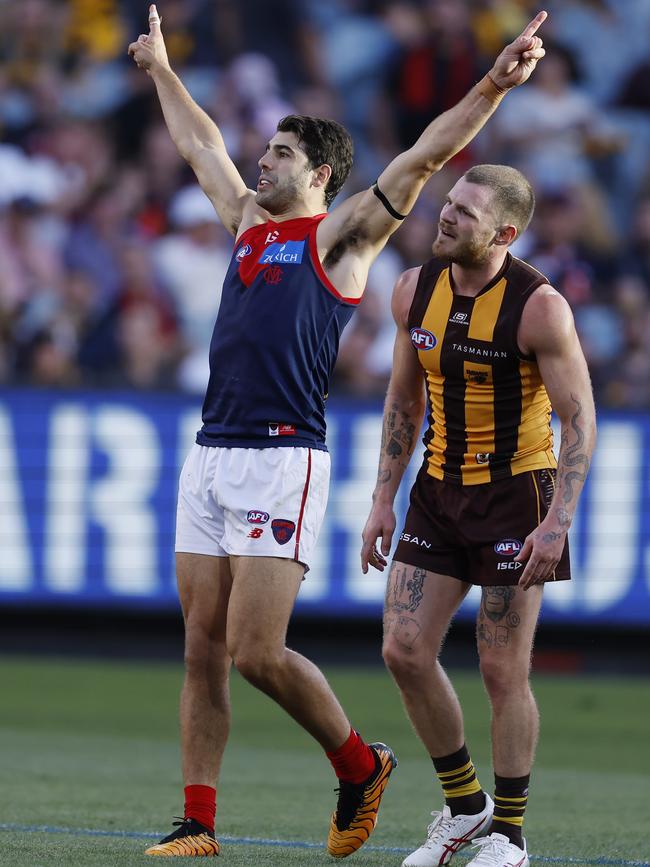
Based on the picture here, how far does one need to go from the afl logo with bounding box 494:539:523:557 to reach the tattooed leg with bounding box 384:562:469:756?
243 mm

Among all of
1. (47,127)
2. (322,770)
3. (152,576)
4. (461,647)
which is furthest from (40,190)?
(322,770)

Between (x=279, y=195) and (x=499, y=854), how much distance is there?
2.51 m

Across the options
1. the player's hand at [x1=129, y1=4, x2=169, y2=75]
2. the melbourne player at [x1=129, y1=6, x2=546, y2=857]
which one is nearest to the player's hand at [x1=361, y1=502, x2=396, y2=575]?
the melbourne player at [x1=129, y1=6, x2=546, y2=857]

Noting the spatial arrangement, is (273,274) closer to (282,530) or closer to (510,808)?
(282,530)

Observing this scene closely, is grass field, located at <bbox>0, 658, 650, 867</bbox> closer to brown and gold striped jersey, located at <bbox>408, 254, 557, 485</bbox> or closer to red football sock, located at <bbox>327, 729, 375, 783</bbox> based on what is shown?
red football sock, located at <bbox>327, 729, 375, 783</bbox>

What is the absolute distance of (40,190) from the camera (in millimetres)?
14055

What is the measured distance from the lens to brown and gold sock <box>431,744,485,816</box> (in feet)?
19.0

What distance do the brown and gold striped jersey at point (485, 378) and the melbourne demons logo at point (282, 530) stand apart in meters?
0.62

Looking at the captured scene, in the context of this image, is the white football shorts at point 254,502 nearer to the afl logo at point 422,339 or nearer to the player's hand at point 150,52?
the afl logo at point 422,339

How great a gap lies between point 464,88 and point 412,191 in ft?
29.4

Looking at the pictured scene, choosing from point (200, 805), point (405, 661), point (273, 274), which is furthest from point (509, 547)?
point (200, 805)

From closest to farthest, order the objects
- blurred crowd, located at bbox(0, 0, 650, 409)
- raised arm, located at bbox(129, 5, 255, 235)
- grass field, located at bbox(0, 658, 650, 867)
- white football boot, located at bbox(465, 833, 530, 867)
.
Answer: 1. white football boot, located at bbox(465, 833, 530, 867)
2. grass field, located at bbox(0, 658, 650, 867)
3. raised arm, located at bbox(129, 5, 255, 235)
4. blurred crowd, located at bbox(0, 0, 650, 409)

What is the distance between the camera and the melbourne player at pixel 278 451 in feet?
18.6

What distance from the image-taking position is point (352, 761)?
5863 mm
